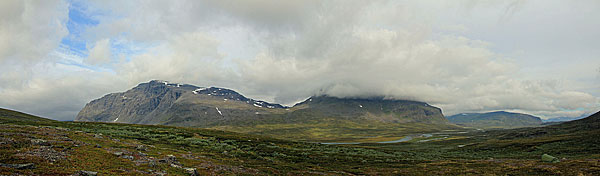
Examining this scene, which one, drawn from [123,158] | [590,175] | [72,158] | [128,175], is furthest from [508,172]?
[72,158]

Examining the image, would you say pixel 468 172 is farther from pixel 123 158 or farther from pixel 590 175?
pixel 123 158

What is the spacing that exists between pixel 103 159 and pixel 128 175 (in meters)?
8.74

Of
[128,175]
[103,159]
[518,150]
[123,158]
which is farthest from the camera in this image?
[518,150]

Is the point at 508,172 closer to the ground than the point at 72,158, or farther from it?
closer to the ground

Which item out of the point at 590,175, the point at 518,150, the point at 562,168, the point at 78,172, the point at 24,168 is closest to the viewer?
the point at 24,168

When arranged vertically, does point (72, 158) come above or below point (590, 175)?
above

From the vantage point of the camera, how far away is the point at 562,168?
41625mm

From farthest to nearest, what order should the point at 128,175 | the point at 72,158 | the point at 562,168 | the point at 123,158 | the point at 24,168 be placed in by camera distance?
the point at 562,168 < the point at 123,158 < the point at 72,158 < the point at 128,175 < the point at 24,168

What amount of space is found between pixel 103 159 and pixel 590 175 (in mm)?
62073

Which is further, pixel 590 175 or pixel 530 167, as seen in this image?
pixel 530 167

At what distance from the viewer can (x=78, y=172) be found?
20.9 m

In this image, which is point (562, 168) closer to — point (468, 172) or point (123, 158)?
point (468, 172)

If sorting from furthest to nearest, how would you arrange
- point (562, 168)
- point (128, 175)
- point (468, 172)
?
point (468, 172)
point (562, 168)
point (128, 175)

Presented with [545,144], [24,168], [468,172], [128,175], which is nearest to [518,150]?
[545,144]
